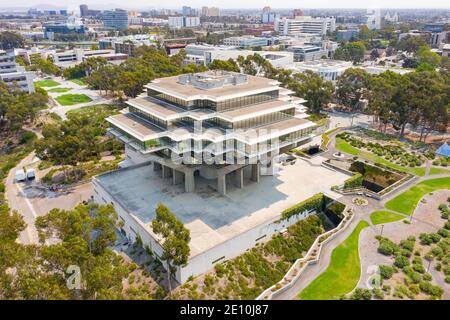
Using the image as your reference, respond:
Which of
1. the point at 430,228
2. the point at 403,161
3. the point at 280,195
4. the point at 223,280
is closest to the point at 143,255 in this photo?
the point at 223,280

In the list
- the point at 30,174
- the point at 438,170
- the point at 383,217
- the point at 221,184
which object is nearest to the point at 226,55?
the point at 30,174

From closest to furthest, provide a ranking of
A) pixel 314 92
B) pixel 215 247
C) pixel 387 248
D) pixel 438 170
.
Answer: pixel 387 248
pixel 215 247
pixel 438 170
pixel 314 92

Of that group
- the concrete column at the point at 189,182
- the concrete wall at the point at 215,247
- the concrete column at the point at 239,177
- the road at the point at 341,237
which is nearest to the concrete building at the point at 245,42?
the road at the point at 341,237

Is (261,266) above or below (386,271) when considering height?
below

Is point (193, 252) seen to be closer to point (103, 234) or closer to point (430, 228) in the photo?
point (103, 234)

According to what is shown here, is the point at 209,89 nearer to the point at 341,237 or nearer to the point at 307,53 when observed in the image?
the point at 341,237

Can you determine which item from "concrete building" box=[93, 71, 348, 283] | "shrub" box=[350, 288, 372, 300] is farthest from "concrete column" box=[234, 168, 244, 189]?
"shrub" box=[350, 288, 372, 300]

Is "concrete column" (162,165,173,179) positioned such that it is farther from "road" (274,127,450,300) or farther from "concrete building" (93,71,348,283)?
"road" (274,127,450,300)
